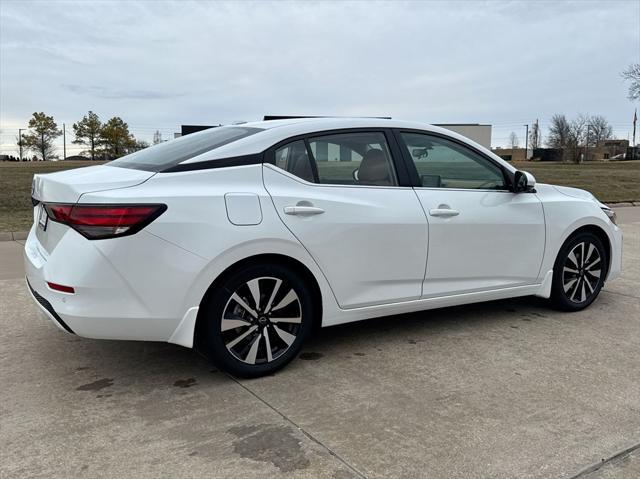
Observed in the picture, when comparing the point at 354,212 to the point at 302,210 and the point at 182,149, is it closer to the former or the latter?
the point at 302,210

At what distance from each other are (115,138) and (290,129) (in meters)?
74.8

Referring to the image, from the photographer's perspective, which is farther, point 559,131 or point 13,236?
point 559,131

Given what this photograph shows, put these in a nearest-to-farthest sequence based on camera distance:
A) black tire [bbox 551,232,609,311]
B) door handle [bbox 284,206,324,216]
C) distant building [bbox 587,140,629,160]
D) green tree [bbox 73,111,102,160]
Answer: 1. door handle [bbox 284,206,324,216]
2. black tire [bbox 551,232,609,311]
3. green tree [bbox 73,111,102,160]
4. distant building [bbox 587,140,629,160]

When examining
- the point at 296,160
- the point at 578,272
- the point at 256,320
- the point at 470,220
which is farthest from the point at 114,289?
the point at 578,272

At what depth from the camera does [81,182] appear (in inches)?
130

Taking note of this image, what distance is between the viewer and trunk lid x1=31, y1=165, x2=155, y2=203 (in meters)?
3.20

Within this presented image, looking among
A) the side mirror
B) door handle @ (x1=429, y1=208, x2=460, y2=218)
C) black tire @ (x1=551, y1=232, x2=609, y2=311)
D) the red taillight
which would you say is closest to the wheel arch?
the red taillight

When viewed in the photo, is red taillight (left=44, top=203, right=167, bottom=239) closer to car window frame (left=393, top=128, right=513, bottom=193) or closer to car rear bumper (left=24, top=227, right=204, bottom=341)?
car rear bumper (left=24, top=227, right=204, bottom=341)

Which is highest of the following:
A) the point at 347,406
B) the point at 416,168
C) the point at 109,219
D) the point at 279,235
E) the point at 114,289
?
Result: the point at 416,168

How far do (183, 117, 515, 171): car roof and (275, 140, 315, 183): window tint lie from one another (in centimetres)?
7

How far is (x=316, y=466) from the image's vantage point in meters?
2.63

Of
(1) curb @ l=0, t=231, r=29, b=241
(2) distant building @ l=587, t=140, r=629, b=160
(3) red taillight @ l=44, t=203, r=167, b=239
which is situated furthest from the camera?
(2) distant building @ l=587, t=140, r=629, b=160

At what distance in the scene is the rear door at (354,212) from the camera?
11.9 feet

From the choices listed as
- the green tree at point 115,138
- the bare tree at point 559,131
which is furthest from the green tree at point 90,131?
the bare tree at point 559,131
